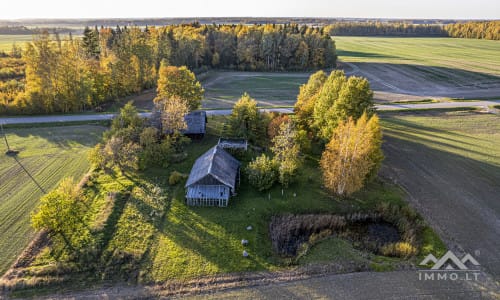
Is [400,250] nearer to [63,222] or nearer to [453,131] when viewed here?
[63,222]

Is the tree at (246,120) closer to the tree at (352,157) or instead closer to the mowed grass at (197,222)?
the mowed grass at (197,222)

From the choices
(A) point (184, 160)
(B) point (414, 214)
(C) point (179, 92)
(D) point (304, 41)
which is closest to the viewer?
(B) point (414, 214)

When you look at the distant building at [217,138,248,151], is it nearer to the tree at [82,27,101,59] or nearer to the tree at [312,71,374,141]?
the tree at [312,71,374,141]

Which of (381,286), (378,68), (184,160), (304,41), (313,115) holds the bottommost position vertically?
(381,286)

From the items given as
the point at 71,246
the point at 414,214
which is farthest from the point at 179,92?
the point at 414,214

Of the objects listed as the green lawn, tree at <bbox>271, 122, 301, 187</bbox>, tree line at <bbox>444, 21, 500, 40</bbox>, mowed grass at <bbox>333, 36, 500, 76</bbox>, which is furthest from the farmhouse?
tree line at <bbox>444, 21, 500, 40</bbox>

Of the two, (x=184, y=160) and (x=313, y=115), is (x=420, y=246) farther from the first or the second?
(x=184, y=160)

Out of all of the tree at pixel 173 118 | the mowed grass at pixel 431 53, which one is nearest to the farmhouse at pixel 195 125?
the tree at pixel 173 118
